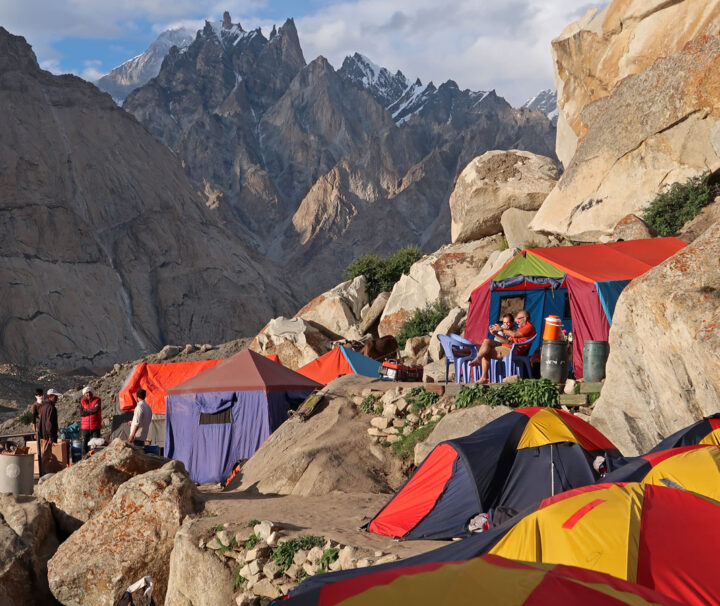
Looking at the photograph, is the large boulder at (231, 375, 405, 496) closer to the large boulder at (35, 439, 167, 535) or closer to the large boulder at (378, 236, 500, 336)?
the large boulder at (35, 439, 167, 535)

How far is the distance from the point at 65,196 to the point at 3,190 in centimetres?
514

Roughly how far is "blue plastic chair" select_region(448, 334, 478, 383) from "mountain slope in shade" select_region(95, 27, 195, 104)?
12095 cm

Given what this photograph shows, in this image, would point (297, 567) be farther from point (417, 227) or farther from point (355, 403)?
point (417, 227)

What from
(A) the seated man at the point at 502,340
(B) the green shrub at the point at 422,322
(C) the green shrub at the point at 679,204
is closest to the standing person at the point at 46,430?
(A) the seated man at the point at 502,340

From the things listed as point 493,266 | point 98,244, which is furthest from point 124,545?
point 98,244

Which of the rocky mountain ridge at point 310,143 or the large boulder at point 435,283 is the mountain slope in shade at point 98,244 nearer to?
the rocky mountain ridge at point 310,143

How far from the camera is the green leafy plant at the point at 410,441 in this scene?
12430mm

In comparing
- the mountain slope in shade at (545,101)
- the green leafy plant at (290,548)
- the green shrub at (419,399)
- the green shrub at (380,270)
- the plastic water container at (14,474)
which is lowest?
the green leafy plant at (290,548)

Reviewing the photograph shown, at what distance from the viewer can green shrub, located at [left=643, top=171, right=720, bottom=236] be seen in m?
21.0

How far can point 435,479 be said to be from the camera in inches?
368

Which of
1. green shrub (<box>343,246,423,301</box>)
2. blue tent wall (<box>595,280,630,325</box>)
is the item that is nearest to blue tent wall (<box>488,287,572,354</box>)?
blue tent wall (<box>595,280,630,325</box>)

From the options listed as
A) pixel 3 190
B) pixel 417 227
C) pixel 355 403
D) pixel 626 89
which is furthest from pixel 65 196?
pixel 355 403

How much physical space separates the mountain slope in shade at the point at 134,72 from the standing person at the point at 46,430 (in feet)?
389

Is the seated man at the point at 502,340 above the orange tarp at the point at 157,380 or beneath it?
above
